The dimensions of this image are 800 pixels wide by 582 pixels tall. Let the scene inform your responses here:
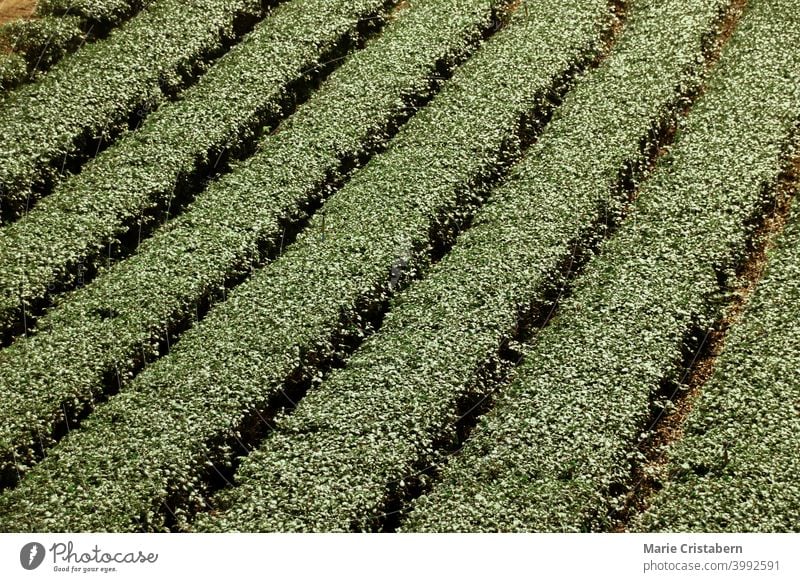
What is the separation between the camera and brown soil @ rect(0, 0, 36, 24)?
77.1 ft

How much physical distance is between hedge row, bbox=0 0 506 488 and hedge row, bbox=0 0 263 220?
3057 millimetres

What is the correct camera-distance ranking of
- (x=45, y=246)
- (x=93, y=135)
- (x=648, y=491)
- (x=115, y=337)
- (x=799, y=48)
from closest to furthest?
(x=648, y=491), (x=115, y=337), (x=45, y=246), (x=93, y=135), (x=799, y=48)

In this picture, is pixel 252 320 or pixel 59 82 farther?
pixel 59 82

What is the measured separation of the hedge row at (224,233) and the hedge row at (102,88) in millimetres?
3057

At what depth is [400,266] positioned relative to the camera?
19.4m

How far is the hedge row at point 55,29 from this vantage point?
73.6 feet

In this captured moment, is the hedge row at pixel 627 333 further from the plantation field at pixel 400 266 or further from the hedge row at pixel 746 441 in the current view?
the hedge row at pixel 746 441

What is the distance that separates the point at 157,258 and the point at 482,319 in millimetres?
6858

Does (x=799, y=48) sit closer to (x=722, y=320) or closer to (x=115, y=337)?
(x=722, y=320)

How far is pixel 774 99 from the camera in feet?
72.7

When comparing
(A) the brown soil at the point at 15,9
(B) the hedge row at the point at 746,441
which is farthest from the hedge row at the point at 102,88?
(B) the hedge row at the point at 746,441

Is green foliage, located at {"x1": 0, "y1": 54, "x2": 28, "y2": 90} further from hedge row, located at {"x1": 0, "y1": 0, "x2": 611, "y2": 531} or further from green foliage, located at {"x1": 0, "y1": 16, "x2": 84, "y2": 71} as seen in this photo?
hedge row, located at {"x1": 0, "y1": 0, "x2": 611, "y2": 531}

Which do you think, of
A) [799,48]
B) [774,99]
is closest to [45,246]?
[774,99]
